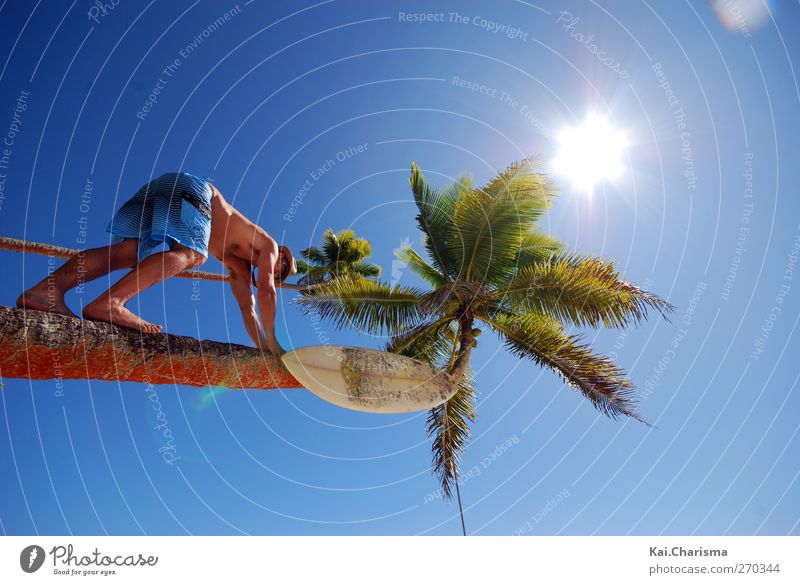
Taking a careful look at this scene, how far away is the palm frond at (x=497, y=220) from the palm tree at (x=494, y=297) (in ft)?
0.08

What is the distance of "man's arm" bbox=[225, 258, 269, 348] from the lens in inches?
235

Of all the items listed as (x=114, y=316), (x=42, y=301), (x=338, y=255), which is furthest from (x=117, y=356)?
(x=338, y=255)

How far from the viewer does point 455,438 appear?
1325cm

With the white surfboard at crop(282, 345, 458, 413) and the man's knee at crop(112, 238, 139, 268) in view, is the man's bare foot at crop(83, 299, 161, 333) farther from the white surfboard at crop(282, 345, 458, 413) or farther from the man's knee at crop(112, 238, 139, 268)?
the white surfboard at crop(282, 345, 458, 413)

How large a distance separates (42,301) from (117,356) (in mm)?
823

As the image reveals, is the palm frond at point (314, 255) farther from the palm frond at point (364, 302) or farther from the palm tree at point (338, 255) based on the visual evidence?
the palm frond at point (364, 302)

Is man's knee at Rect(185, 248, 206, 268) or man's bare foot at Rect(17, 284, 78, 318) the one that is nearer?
man's bare foot at Rect(17, 284, 78, 318)

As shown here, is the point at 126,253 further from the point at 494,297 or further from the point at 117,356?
the point at 494,297

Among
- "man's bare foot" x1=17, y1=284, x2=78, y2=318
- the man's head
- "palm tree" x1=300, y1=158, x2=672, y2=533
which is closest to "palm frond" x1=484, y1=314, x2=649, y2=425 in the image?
"palm tree" x1=300, y1=158, x2=672, y2=533

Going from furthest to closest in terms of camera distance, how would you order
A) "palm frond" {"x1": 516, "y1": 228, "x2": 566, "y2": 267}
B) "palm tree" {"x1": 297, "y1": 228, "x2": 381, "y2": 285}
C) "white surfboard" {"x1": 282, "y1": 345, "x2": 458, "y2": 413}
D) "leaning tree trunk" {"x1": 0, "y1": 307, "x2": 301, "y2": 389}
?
1. "palm tree" {"x1": 297, "y1": 228, "x2": 381, "y2": 285}
2. "palm frond" {"x1": 516, "y1": 228, "x2": 566, "y2": 267}
3. "white surfboard" {"x1": 282, "y1": 345, "x2": 458, "y2": 413}
4. "leaning tree trunk" {"x1": 0, "y1": 307, "x2": 301, "y2": 389}

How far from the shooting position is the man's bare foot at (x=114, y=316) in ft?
14.7

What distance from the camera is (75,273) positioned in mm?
4805
